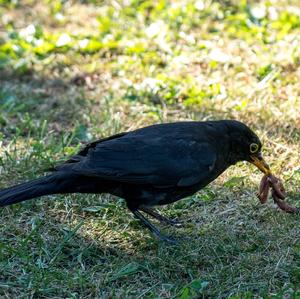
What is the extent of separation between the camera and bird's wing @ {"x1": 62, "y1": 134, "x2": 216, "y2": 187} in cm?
509

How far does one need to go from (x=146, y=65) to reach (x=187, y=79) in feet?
2.09

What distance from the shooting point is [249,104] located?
290 inches

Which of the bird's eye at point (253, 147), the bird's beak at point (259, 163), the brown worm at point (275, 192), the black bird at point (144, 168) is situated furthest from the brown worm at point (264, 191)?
the black bird at point (144, 168)

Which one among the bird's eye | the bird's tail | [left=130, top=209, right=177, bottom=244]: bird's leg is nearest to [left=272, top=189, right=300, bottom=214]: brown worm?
the bird's eye

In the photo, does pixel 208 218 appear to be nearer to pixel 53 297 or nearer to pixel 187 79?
pixel 53 297

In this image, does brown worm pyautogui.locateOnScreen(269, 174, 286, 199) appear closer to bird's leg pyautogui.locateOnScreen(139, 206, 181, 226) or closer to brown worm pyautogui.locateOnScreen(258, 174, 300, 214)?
brown worm pyautogui.locateOnScreen(258, 174, 300, 214)

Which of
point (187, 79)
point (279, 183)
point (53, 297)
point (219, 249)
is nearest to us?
point (53, 297)

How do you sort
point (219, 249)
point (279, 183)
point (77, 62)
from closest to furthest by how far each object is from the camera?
1. point (219, 249)
2. point (279, 183)
3. point (77, 62)

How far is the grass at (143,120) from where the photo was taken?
489cm

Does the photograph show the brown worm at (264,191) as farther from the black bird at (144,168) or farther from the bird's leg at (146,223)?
the bird's leg at (146,223)

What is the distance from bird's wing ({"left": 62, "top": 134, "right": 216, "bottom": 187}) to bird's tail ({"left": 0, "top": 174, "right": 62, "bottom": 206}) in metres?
0.16

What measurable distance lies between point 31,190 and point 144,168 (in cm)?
76

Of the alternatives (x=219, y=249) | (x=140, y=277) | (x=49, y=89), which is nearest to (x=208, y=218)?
(x=219, y=249)

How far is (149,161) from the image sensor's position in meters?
5.18
